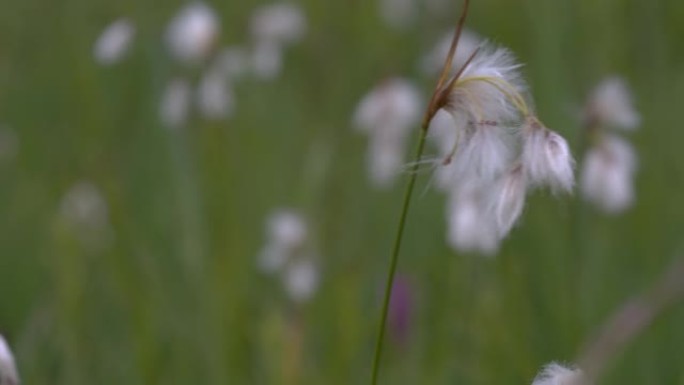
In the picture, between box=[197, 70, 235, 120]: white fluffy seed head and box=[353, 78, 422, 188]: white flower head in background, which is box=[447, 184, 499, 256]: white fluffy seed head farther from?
box=[197, 70, 235, 120]: white fluffy seed head

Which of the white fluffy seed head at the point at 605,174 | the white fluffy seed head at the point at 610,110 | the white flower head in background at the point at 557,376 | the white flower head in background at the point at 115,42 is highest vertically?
the white flower head in background at the point at 557,376

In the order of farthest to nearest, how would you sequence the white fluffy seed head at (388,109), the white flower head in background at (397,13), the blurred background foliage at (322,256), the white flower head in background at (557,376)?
the white flower head in background at (397,13), the white fluffy seed head at (388,109), the blurred background foliage at (322,256), the white flower head in background at (557,376)

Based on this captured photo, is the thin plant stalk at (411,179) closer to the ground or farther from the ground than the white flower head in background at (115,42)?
farther from the ground

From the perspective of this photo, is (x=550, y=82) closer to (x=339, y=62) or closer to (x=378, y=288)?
(x=378, y=288)

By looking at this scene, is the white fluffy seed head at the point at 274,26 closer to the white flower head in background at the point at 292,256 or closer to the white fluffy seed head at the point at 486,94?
the white flower head in background at the point at 292,256

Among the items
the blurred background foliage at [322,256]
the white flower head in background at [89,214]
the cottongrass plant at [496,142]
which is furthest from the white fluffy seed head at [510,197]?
the white flower head in background at [89,214]

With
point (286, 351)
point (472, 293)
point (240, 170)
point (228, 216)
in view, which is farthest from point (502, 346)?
point (240, 170)
